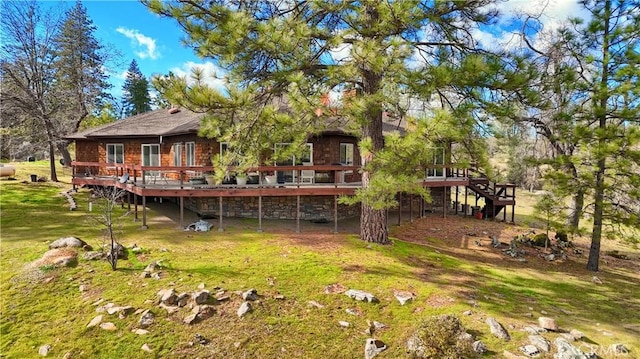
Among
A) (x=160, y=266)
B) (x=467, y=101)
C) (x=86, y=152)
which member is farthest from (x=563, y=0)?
(x=86, y=152)

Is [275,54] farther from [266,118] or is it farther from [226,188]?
[226,188]

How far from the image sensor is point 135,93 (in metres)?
51.3

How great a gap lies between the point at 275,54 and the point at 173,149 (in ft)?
38.0

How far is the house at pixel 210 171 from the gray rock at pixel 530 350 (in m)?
7.14

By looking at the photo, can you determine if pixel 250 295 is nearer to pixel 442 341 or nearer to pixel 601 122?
pixel 442 341

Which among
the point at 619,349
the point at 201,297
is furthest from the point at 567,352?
the point at 201,297

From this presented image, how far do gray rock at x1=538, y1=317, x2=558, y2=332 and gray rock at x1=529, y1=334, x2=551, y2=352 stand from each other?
0.41 metres

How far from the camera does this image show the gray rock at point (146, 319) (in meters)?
6.05

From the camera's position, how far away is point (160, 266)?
27.0 feet

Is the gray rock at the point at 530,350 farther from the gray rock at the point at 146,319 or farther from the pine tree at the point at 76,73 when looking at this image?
the pine tree at the point at 76,73

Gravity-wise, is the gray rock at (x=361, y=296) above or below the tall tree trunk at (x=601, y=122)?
below

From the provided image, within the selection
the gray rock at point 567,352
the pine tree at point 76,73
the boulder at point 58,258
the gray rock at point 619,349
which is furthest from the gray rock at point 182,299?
the pine tree at point 76,73

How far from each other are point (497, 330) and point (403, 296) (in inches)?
76.0

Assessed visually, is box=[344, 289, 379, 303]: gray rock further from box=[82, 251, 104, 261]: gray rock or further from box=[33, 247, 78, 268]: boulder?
box=[33, 247, 78, 268]: boulder
